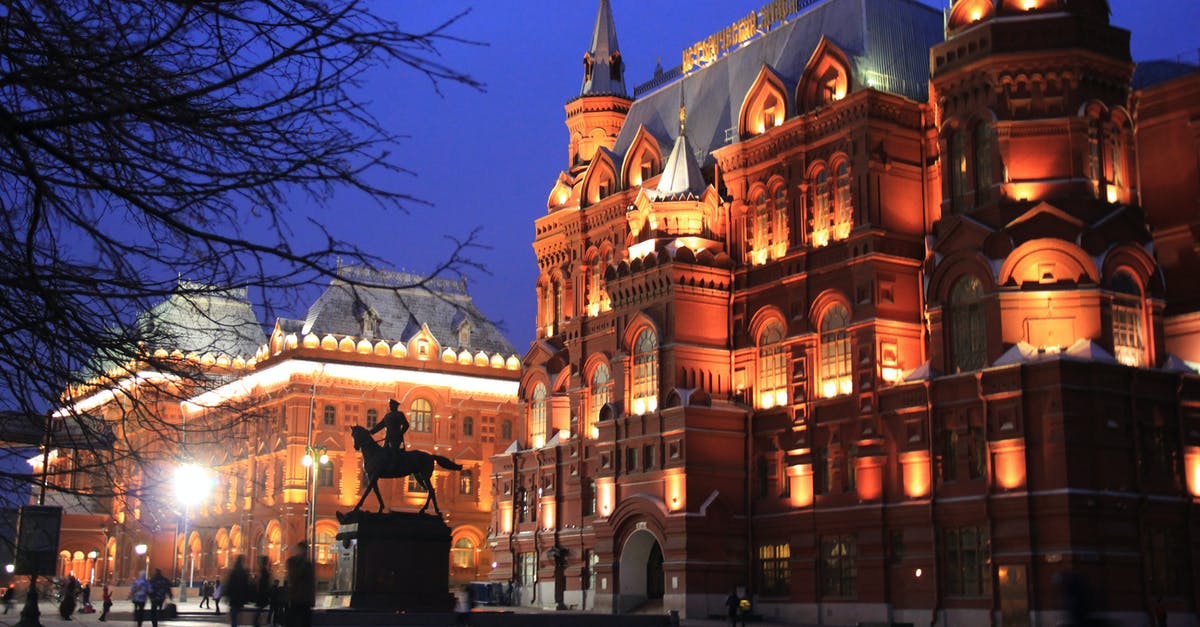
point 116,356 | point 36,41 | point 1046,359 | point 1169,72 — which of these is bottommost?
point 116,356

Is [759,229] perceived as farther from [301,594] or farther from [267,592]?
[301,594]

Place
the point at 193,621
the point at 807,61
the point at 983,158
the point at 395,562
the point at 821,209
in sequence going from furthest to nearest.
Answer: the point at 807,61
the point at 821,209
the point at 983,158
the point at 193,621
the point at 395,562

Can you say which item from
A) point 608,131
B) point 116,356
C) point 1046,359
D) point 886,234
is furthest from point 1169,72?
point 116,356

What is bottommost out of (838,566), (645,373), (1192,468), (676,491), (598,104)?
(838,566)

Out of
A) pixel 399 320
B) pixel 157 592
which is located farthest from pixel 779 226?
pixel 399 320

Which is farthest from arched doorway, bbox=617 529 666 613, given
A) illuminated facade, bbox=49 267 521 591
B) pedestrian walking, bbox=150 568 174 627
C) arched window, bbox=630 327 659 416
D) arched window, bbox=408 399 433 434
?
arched window, bbox=408 399 433 434

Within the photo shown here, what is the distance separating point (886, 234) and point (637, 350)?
12825mm

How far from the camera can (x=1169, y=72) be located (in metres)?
56.9

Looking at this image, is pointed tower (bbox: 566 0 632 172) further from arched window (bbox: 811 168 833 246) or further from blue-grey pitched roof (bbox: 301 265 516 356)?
arched window (bbox: 811 168 833 246)

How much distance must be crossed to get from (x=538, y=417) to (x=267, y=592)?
43.3 meters

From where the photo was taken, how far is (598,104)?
246 feet

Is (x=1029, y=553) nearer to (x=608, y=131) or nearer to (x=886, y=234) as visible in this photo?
(x=886, y=234)

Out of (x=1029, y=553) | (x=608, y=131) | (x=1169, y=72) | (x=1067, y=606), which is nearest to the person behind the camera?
(x=1067, y=606)

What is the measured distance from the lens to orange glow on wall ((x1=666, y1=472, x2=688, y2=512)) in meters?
54.8
